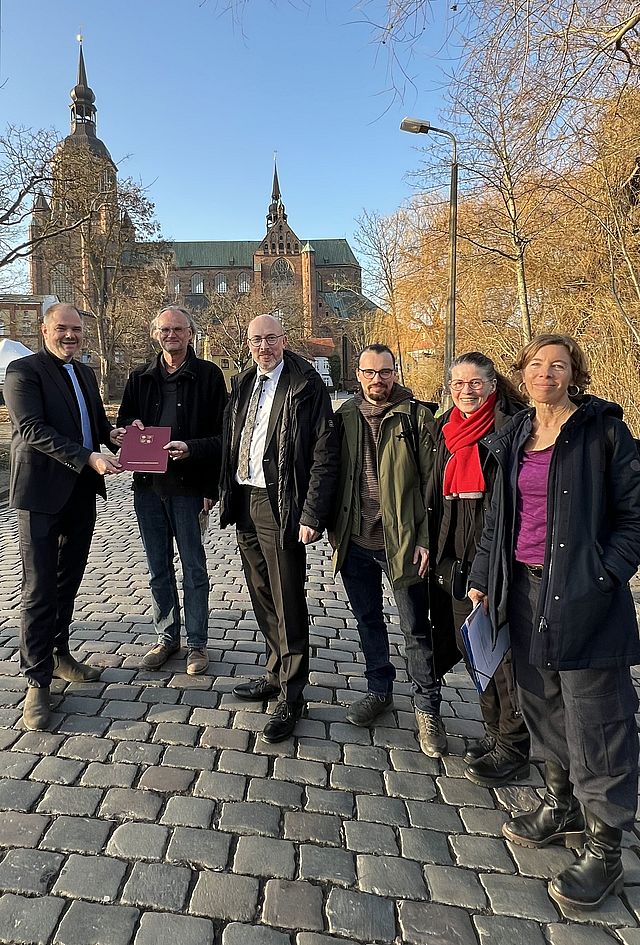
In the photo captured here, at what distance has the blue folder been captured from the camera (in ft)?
9.71

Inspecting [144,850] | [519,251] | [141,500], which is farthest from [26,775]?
[519,251]

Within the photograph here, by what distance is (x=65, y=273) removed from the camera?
111 ft

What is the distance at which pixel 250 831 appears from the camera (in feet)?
8.92

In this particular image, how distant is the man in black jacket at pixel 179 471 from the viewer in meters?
4.17

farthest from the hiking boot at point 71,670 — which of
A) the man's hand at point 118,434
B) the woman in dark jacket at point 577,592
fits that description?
the woman in dark jacket at point 577,592

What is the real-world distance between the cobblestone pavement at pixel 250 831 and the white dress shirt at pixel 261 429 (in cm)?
144

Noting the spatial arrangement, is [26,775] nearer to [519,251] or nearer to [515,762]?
[515,762]

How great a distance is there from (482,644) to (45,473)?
2676 millimetres

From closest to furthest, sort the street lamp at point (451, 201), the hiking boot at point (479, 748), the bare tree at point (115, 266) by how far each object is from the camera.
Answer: the hiking boot at point (479, 748) < the street lamp at point (451, 201) < the bare tree at point (115, 266)

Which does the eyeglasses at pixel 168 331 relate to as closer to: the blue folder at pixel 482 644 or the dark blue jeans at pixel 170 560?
the dark blue jeans at pixel 170 560

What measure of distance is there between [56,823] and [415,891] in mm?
1581

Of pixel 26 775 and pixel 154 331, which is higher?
pixel 154 331

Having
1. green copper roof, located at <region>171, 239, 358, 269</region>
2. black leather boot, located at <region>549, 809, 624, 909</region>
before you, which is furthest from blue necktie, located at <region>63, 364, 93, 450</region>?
green copper roof, located at <region>171, 239, 358, 269</region>

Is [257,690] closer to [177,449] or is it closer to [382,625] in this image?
[382,625]
